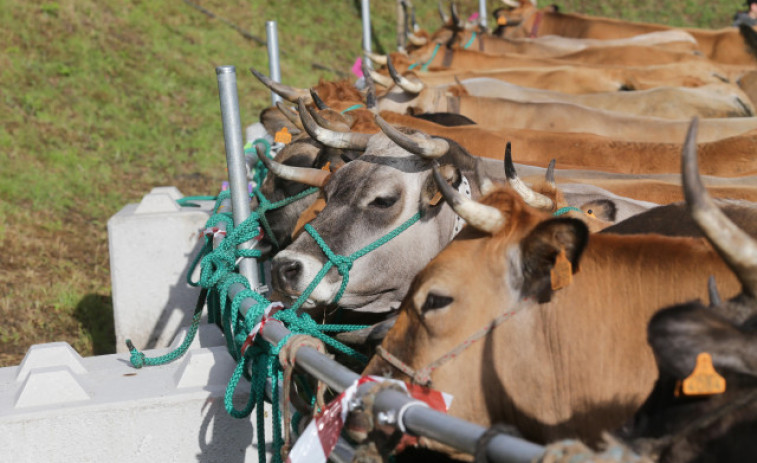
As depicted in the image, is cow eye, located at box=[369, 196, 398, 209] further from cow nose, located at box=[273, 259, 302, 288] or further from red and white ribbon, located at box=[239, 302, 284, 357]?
red and white ribbon, located at box=[239, 302, 284, 357]

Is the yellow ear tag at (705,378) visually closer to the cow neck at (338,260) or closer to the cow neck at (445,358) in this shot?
the cow neck at (445,358)

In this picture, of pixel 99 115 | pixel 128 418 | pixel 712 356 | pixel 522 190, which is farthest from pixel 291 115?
pixel 99 115

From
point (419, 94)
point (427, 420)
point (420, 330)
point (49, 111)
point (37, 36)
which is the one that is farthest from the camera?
point (37, 36)

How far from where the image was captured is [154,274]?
616 cm

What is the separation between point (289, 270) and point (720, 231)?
2.02m

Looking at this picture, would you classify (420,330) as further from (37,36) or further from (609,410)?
(37,36)

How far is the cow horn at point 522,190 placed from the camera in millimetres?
3354

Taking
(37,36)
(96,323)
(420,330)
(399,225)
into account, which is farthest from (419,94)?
(37,36)

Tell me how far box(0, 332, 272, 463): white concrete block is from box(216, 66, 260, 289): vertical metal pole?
1.64 feet

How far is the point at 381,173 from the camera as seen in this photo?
372cm

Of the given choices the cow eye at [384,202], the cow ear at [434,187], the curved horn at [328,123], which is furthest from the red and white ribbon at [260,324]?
the curved horn at [328,123]

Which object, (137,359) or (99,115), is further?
(99,115)

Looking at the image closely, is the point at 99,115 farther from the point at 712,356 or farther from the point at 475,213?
the point at 712,356

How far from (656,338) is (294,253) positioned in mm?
1927
